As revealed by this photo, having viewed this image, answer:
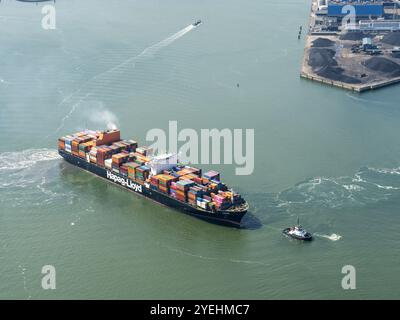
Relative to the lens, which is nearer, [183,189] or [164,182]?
[183,189]

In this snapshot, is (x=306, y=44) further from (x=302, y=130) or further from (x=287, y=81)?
(x=302, y=130)

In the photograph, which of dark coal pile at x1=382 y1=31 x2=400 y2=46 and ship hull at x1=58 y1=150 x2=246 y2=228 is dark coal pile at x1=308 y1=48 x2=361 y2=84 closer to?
dark coal pile at x1=382 y1=31 x2=400 y2=46

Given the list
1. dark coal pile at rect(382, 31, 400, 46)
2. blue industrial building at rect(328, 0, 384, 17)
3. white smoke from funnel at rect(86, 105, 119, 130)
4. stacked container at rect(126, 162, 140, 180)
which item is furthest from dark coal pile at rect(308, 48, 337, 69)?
stacked container at rect(126, 162, 140, 180)

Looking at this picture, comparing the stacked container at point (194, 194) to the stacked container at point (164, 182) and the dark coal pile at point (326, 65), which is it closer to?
the stacked container at point (164, 182)

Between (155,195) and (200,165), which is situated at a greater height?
(200,165)

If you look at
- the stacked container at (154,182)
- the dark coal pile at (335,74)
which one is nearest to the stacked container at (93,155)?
the stacked container at (154,182)

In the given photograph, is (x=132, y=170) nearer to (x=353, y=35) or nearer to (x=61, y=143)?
(x=61, y=143)

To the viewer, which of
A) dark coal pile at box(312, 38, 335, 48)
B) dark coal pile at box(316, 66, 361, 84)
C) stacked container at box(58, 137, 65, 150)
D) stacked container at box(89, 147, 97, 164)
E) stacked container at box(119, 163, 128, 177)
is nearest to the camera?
stacked container at box(119, 163, 128, 177)

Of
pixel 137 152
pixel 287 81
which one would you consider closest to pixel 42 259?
pixel 137 152

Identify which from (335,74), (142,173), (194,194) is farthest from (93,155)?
(335,74)
